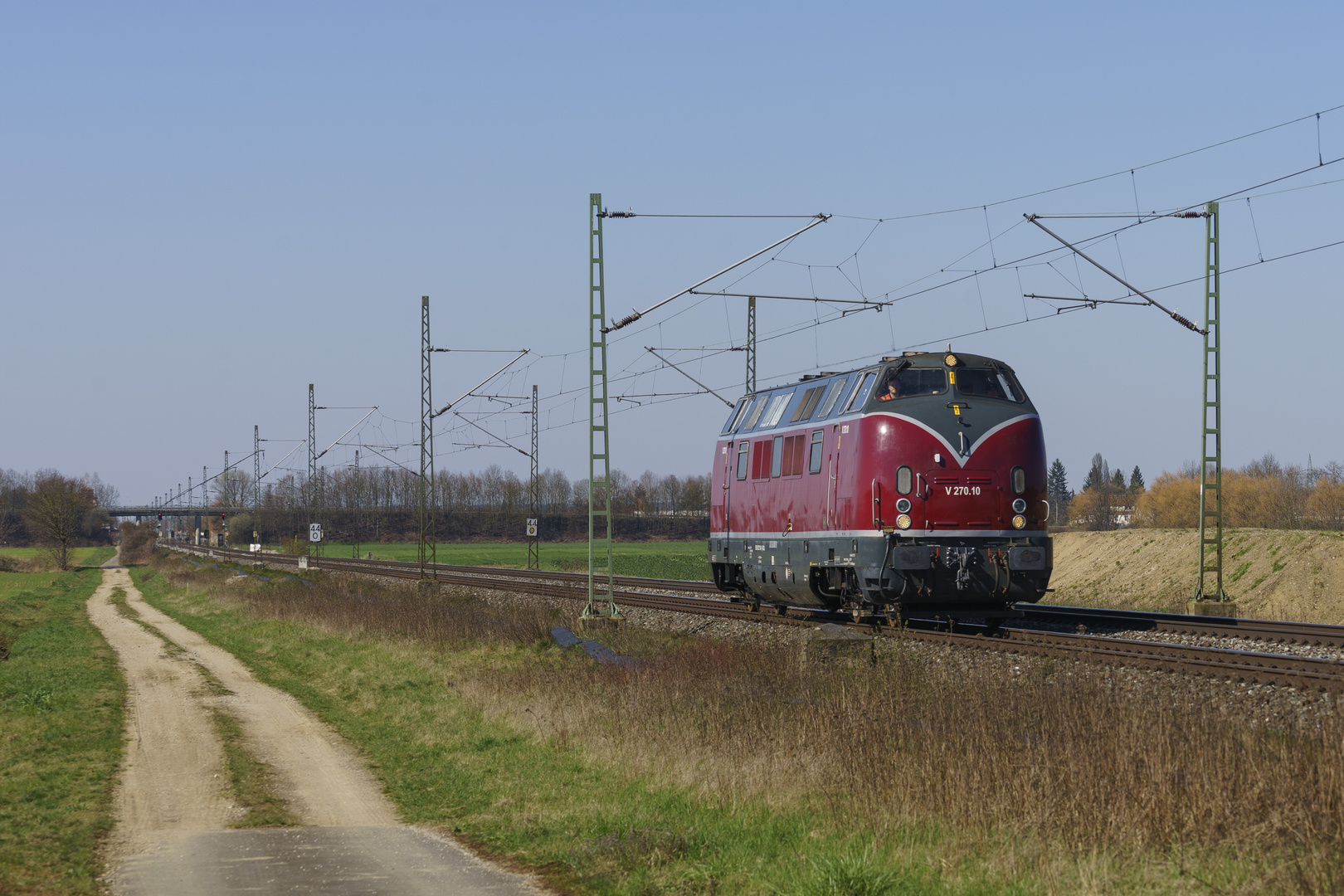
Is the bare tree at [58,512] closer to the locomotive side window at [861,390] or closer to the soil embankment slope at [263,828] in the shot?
Result: the soil embankment slope at [263,828]

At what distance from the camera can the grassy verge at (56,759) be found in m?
9.32

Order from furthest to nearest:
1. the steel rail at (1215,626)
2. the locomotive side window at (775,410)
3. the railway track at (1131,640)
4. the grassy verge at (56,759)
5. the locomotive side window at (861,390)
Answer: the locomotive side window at (775,410)
the locomotive side window at (861,390)
the steel rail at (1215,626)
the railway track at (1131,640)
the grassy verge at (56,759)

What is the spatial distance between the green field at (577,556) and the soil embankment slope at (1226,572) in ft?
55.6

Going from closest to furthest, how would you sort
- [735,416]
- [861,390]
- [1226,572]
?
1. [861,390]
2. [735,416]
3. [1226,572]

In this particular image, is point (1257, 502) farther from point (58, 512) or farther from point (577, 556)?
point (58, 512)

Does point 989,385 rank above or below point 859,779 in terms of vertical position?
above

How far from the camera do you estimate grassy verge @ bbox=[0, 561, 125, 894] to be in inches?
367

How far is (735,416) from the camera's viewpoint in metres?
27.7

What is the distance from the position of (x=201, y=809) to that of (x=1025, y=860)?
7.87 metres

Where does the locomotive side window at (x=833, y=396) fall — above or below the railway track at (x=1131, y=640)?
above

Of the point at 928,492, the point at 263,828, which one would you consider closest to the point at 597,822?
the point at 263,828

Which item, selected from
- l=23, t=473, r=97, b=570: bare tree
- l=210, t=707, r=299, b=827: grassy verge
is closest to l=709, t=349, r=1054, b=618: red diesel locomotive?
l=210, t=707, r=299, b=827: grassy verge

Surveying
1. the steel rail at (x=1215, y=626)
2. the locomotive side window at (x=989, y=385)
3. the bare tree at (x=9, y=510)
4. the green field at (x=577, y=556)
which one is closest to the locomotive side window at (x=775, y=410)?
the locomotive side window at (x=989, y=385)

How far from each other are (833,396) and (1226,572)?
18.8m
